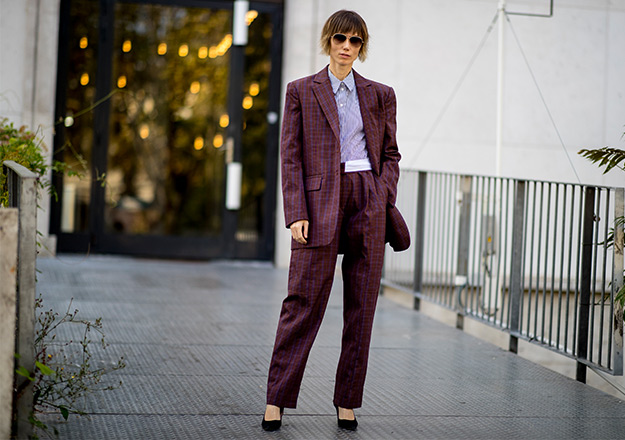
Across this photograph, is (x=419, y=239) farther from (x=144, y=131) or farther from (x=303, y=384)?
(x=144, y=131)

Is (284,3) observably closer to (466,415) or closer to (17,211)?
(466,415)

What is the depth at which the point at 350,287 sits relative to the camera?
3.23 meters

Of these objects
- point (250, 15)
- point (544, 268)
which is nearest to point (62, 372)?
point (544, 268)

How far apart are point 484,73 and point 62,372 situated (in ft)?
21.5

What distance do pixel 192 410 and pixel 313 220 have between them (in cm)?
94

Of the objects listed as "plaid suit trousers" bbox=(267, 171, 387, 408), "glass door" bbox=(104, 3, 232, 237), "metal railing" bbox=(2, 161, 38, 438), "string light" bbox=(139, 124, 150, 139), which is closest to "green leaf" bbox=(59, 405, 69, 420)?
"metal railing" bbox=(2, 161, 38, 438)

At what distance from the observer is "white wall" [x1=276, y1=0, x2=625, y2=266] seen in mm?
9055

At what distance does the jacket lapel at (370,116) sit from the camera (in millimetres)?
3207

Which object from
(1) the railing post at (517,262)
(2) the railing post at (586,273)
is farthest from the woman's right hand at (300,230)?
(1) the railing post at (517,262)

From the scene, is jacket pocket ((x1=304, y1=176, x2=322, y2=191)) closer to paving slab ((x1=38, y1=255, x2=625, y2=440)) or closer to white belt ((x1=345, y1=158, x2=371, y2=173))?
white belt ((x1=345, y1=158, x2=371, y2=173))

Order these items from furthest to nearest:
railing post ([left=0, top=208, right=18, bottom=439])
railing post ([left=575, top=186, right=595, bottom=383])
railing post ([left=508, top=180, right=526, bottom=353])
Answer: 1. railing post ([left=508, top=180, right=526, bottom=353])
2. railing post ([left=575, top=186, right=595, bottom=383])
3. railing post ([left=0, top=208, right=18, bottom=439])

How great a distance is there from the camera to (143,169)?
9.30 meters

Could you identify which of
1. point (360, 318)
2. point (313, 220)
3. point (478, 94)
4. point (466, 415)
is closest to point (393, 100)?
point (313, 220)

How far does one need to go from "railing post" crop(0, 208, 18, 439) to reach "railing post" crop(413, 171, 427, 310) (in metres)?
4.49
